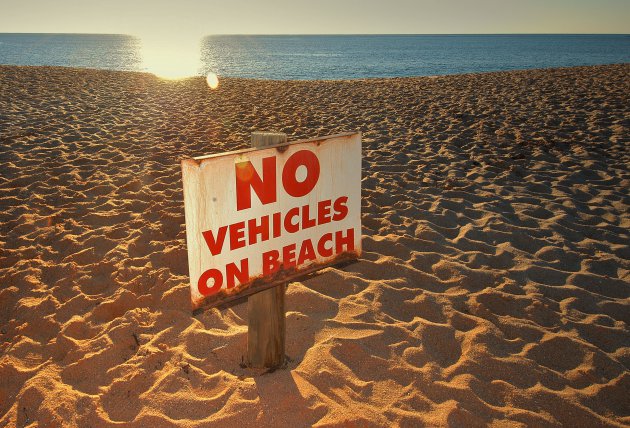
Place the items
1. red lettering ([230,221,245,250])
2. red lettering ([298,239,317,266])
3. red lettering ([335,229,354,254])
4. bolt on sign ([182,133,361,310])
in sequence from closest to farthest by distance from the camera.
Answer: bolt on sign ([182,133,361,310]) < red lettering ([230,221,245,250]) < red lettering ([298,239,317,266]) < red lettering ([335,229,354,254])

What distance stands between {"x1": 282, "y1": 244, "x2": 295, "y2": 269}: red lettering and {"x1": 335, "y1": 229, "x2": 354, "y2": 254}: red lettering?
267 mm

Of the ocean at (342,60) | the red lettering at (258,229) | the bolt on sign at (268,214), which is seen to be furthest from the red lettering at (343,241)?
the ocean at (342,60)

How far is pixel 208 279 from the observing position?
1994 millimetres

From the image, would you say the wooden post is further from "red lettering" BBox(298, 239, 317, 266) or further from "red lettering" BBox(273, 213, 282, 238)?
"red lettering" BBox(273, 213, 282, 238)

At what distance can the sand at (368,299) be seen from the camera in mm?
2396

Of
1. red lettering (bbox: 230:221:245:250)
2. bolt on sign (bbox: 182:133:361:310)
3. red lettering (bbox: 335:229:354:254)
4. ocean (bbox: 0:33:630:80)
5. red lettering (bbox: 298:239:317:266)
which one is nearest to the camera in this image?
bolt on sign (bbox: 182:133:361:310)

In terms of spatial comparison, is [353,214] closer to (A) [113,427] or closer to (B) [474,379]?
(B) [474,379]

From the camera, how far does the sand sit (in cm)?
240

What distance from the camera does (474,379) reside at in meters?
2.56

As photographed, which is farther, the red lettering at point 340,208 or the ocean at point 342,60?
the ocean at point 342,60

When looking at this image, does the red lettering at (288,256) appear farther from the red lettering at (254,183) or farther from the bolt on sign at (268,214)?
the red lettering at (254,183)

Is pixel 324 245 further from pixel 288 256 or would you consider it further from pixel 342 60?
pixel 342 60

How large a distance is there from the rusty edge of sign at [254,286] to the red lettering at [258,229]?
20cm

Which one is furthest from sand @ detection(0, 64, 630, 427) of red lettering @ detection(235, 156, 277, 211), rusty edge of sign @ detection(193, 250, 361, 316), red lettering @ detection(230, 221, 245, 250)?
red lettering @ detection(235, 156, 277, 211)
